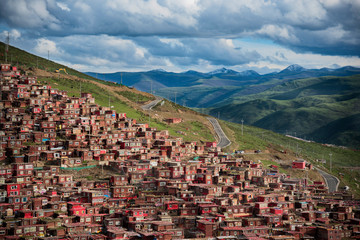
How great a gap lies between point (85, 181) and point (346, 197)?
32.3 metres

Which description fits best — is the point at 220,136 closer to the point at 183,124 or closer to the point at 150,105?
the point at 183,124

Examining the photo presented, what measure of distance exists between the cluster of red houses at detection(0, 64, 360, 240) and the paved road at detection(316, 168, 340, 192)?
18.8ft

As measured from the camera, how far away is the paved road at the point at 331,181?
8226 cm

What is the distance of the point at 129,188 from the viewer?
5941 cm

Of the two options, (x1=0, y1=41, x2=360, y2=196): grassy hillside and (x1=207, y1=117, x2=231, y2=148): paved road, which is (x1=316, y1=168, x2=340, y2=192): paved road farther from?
(x1=207, y1=117, x2=231, y2=148): paved road

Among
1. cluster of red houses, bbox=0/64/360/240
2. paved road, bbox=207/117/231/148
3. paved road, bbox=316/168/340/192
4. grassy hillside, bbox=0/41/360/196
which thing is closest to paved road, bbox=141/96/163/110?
grassy hillside, bbox=0/41/360/196

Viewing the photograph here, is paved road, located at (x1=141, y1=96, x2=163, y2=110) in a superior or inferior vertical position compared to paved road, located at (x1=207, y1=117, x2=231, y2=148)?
superior

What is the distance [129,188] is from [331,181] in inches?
1585

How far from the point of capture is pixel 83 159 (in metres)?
66.6

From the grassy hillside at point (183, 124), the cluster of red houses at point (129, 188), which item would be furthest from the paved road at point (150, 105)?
the cluster of red houses at point (129, 188)

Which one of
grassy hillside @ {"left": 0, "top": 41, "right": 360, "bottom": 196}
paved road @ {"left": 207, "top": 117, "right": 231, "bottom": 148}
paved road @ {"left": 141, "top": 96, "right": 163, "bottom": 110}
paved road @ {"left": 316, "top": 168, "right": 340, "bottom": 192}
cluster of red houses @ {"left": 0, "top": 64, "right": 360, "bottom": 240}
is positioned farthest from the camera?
paved road @ {"left": 141, "top": 96, "right": 163, "bottom": 110}

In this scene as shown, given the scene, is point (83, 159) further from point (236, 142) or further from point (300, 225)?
point (236, 142)

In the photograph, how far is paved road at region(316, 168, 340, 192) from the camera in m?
82.3

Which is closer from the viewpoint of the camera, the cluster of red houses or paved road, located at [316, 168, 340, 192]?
the cluster of red houses
